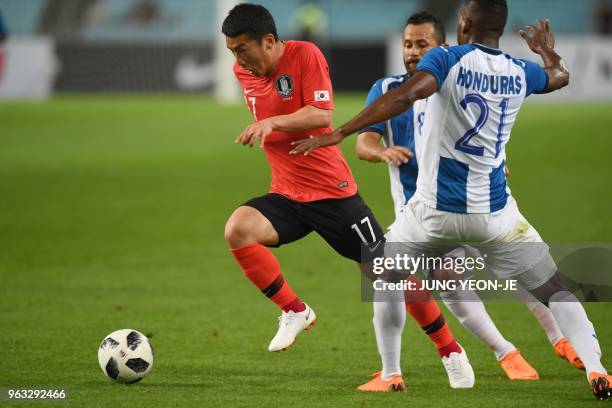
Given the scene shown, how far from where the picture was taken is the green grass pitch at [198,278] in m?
6.41

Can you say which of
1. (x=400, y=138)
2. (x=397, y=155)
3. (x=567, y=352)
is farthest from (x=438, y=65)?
(x=567, y=352)

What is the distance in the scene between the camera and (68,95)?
34.5m

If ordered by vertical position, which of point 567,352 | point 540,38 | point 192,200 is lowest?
point 192,200

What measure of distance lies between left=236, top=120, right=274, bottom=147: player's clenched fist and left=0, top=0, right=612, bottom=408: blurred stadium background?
1.45 metres

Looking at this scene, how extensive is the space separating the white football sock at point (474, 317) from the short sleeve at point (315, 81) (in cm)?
143

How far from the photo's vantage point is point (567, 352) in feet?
22.6

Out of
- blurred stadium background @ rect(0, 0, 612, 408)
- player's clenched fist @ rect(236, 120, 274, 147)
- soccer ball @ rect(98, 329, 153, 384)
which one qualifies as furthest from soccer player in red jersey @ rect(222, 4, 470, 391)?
soccer ball @ rect(98, 329, 153, 384)

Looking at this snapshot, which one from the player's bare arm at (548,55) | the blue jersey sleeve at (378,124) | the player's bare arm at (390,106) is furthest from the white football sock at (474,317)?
the player's bare arm at (390,106)

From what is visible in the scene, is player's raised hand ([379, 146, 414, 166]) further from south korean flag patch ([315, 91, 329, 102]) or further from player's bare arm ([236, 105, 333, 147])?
south korean flag patch ([315, 91, 329, 102])

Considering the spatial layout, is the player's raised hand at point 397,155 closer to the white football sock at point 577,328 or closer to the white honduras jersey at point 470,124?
the white honduras jersey at point 470,124

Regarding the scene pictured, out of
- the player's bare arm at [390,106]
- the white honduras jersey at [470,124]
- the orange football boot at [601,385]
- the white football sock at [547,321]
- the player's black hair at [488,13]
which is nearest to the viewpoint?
the player's bare arm at [390,106]

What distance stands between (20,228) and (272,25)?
324 inches

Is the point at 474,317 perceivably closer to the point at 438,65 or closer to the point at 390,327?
the point at 390,327

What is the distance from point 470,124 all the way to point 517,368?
1.88 m
